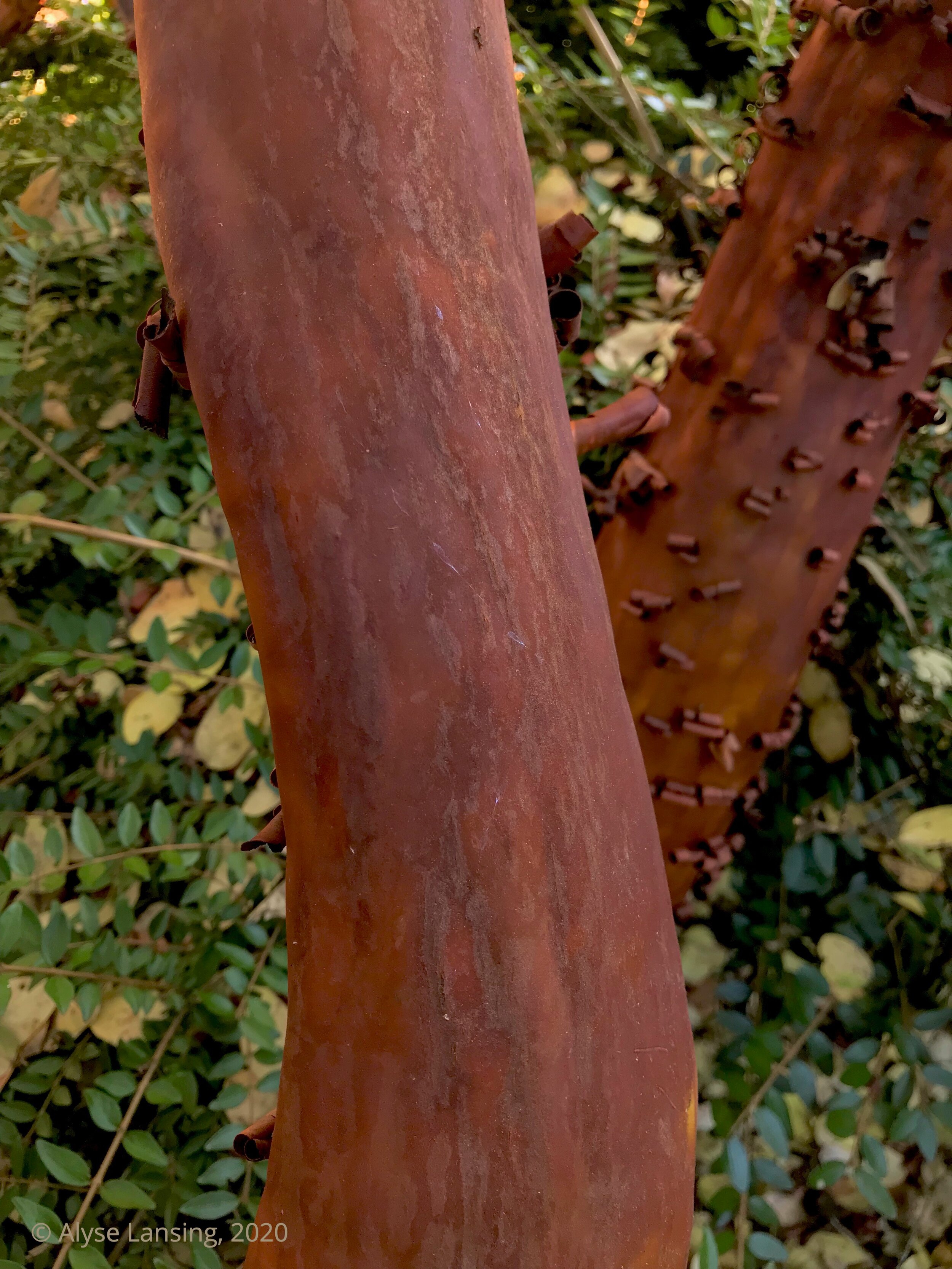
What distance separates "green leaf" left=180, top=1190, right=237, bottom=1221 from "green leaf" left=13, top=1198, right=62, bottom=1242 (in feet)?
0.23

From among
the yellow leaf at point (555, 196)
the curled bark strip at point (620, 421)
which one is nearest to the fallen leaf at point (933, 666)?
the curled bark strip at point (620, 421)

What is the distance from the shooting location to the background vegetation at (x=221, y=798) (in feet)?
1.86

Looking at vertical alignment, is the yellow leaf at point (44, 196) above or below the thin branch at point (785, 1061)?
above

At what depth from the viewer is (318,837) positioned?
12.2 inches

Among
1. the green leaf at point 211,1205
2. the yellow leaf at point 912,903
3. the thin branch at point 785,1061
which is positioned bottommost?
the thin branch at point 785,1061

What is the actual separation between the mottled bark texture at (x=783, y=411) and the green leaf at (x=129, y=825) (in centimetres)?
37

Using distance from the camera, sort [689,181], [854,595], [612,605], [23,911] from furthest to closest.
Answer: [689,181], [854,595], [612,605], [23,911]

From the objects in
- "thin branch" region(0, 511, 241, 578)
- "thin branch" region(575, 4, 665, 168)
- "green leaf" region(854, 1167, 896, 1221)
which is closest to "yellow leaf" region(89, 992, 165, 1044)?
"thin branch" region(0, 511, 241, 578)

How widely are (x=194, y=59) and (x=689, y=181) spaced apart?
0.76 metres

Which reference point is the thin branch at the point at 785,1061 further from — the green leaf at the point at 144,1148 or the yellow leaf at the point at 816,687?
the green leaf at the point at 144,1148

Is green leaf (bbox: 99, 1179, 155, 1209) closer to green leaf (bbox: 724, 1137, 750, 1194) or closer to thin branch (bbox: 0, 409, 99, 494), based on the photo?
green leaf (bbox: 724, 1137, 750, 1194)

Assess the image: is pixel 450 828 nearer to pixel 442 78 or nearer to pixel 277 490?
pixel 277 490

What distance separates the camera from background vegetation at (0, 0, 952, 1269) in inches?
22.3

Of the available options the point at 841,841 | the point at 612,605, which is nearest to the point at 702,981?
the point at 841,841
